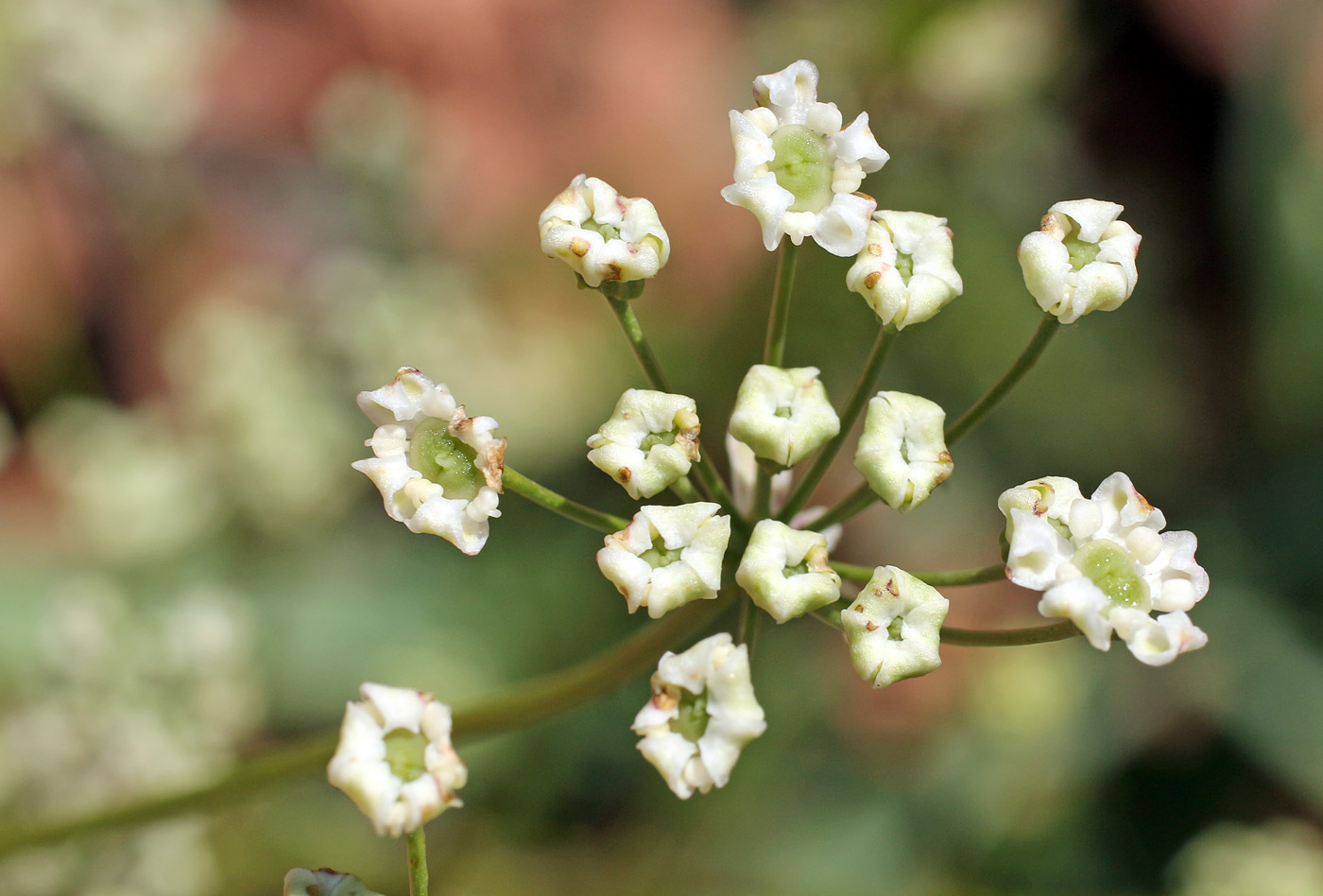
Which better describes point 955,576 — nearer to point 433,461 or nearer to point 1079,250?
point 1079,250

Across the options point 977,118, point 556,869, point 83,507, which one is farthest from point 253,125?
point 556,869

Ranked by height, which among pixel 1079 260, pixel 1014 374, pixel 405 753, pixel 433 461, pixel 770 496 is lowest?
pixel 405 753

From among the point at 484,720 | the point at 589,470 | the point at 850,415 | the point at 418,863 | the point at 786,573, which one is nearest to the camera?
the point at 418,863

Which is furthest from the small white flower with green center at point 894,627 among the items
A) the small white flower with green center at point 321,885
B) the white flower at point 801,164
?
the small white flower with green center at point 321,885

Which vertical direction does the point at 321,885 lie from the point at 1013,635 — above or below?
below

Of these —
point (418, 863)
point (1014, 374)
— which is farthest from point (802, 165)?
point (418, 863)

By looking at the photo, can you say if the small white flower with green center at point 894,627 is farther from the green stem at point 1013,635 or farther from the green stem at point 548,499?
the green stem at point 548,499

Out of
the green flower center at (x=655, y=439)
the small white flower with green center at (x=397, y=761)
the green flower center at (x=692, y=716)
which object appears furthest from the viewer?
the green flower center at (x=655, y=439)
